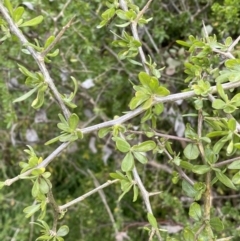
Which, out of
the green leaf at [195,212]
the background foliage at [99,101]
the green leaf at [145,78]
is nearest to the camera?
the green leaf at [145,78]

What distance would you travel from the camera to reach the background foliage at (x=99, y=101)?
1.32 m

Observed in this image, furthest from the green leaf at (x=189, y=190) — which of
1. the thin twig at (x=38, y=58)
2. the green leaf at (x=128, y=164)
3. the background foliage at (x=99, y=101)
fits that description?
the background foliage at (x=99, y=101)

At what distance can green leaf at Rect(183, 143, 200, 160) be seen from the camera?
2.72ft

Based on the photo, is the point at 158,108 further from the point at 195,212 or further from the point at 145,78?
the point at 195,212

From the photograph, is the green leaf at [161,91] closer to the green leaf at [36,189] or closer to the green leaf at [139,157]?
the green leaf at [139,157]

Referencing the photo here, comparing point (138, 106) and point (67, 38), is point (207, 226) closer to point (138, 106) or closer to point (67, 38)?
point (138, 106)

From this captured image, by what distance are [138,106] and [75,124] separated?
0.35ft

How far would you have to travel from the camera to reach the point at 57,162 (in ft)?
5.93

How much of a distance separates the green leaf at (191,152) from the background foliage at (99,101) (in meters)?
0.42

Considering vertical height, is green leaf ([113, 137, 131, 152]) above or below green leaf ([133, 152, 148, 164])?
above

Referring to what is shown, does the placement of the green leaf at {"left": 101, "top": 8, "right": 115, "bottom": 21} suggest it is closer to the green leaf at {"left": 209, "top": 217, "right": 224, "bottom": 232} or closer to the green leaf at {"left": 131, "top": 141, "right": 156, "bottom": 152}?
the green leaf at {"left": 131, "top": 141, "right": 156, "bottom": 152}

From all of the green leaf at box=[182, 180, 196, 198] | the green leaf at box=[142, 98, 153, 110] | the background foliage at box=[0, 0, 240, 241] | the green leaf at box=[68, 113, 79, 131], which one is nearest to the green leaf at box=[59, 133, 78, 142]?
the green leaf at box=[68, 113, 79, 131]

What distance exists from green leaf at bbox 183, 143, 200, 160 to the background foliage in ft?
1.39

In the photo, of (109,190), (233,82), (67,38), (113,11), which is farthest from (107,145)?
(233,82)
